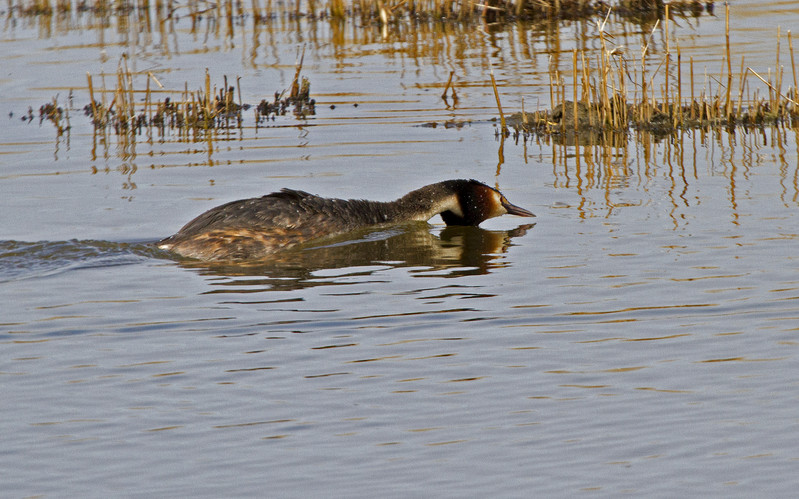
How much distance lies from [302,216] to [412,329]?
3090 millimetres

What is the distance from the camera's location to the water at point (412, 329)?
16.8ft

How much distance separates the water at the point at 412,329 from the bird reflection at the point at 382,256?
0.14ft

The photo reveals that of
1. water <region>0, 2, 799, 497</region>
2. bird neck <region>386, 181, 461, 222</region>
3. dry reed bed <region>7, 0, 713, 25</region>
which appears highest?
dry reed bed <region>7, 0, 713, 25</region>

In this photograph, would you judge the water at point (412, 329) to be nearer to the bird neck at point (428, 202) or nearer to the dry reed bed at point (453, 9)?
the bird neck at point (428, 202)

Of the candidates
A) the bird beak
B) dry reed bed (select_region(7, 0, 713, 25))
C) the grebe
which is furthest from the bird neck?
dry reed bed (select_region(7, 0, 713, 25))

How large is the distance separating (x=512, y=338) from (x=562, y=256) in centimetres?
218

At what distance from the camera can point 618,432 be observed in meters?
5.34

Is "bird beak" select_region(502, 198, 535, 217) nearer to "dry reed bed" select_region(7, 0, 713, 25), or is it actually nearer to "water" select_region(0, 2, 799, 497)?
"water" select_region(0, 2, 799, 497)

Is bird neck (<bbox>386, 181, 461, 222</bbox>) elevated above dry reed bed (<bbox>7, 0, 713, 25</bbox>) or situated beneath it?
situated beneath

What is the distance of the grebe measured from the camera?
9.36 meters

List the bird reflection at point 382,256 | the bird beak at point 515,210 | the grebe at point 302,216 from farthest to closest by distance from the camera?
1. the bird beak at point 515,210
2. the grebe at point 302,216
3. the bird reflection at point 382,256

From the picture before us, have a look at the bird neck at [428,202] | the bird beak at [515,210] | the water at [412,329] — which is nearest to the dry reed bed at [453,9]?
the water at [412,329]

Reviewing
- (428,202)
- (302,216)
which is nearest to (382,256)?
(302,216)

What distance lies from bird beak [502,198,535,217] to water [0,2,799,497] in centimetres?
12
